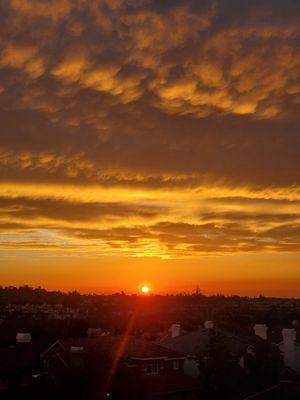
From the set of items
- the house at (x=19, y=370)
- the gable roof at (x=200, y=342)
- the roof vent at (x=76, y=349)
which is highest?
the gable roof at (x=200, y=342)

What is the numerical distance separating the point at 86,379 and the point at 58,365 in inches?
346

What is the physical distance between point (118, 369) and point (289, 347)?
17.4 meters

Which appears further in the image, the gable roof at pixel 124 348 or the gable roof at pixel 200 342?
the gable roof at pixel 200 342

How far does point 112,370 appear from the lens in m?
34.7

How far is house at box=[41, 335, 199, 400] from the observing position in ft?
108

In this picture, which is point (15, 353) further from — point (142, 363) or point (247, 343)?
point (247, 343)

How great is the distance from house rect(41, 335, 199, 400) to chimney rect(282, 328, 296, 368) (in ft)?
30.0

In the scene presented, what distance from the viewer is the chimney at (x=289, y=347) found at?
46094mm

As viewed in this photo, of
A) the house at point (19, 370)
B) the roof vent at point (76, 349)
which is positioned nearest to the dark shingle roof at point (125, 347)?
the roof vent at point (76, 349)

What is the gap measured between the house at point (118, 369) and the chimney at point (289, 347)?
914cm

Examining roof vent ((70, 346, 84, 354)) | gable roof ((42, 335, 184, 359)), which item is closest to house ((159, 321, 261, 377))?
gable roof ((42, 335, 184, 359))

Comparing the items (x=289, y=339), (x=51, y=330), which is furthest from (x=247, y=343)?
(x=51, y=330)

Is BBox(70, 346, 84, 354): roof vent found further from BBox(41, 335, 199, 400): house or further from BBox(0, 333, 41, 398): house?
BBox(0, 333, 41, 398): house

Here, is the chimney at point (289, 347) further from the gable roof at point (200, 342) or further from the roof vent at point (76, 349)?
the roof vent at point (76, 349)
